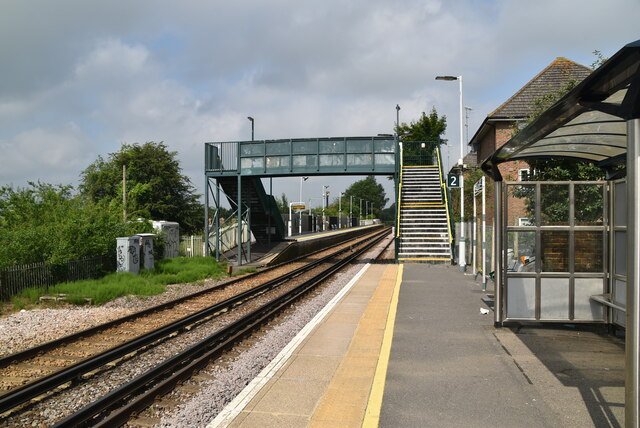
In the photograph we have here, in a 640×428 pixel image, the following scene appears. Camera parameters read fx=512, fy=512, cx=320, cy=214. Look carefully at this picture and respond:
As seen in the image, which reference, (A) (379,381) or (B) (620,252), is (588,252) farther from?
(A) (379,381)

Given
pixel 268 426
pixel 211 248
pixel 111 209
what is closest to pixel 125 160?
pixel 211 248

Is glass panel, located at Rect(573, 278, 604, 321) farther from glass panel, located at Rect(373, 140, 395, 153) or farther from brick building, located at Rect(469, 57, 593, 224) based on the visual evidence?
brick building, located at Rect(469, 57, 593, 224)

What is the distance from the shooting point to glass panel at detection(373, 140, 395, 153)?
2231cm

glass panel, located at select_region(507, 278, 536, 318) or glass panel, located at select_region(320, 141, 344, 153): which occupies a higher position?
glass panel, located at select_region(320, 141, 344, 153)

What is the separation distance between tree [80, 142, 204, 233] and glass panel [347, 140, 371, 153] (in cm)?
2355

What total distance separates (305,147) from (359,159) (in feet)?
8.04

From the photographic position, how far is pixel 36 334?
9.47 m

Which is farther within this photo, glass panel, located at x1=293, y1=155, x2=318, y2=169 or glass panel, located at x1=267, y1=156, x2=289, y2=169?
glass panel, located at x1=267, y1=156, x2=289, y2=169

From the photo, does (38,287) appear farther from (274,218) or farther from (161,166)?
(161,166)

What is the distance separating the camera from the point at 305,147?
22.7m

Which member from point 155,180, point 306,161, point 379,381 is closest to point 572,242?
point 379,381

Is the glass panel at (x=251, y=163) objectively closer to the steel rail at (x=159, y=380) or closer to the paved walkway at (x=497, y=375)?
the steel rail at (x=159, y=380)

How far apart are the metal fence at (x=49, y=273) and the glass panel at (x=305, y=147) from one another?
9.17 m

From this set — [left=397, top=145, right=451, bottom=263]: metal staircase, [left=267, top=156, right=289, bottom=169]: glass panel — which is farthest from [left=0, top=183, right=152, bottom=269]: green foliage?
[left=397, top=145, right=451, bottom=263]: metal staircase
